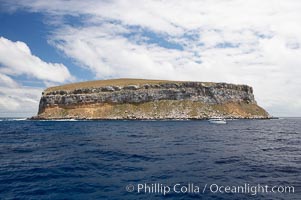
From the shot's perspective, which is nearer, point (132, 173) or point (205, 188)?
point (205, 188)

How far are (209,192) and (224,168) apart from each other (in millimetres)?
8118

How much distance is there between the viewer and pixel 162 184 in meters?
21.1

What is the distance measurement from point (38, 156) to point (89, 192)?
1713 cm

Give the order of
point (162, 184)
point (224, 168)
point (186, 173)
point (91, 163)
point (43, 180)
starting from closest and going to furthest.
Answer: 1. point (162, 184)
2. point (43, 180)
3. point (186, 173)
4. point (224, 168)
5. point (91, 163)

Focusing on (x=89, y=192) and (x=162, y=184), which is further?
(x=162, y=184)

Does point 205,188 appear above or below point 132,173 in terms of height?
below

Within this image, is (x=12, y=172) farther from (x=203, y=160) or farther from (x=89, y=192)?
(x=203, y=160)

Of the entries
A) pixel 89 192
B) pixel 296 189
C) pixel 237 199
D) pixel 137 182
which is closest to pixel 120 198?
pixel 89 192

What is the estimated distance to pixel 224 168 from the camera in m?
27.0

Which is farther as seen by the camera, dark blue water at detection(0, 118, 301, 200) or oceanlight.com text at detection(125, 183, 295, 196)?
oceanlight.com text at detection(125, 183, 295, 196)

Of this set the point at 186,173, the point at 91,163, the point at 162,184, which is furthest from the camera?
the point at 91,163

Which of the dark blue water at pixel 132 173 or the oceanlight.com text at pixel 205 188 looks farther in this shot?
the oceanlight.com text at pixel 205 188

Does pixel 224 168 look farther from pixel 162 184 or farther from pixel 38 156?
pixel 38 156

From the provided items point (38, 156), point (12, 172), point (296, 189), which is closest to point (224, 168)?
point (296, 189)
